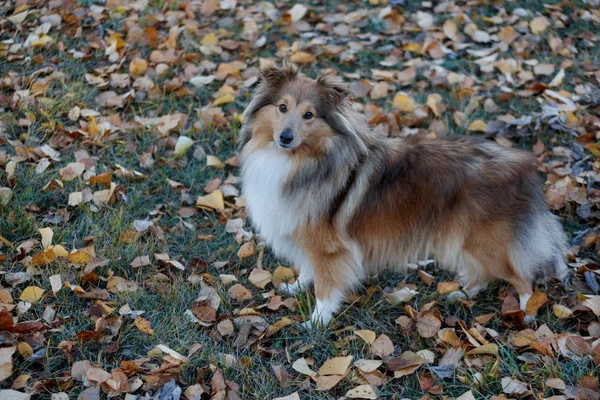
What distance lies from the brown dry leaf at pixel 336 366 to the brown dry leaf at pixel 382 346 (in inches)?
8.7

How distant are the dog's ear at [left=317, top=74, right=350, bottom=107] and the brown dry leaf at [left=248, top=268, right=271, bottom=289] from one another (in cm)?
125

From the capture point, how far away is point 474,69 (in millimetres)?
6023

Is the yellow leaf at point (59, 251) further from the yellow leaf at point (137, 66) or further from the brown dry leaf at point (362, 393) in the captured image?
the yellow leaf at point (137, 66)

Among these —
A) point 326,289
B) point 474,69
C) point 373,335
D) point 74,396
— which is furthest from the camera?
point 474,69

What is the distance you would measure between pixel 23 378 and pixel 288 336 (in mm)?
1464

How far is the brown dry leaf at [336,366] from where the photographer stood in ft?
11.2

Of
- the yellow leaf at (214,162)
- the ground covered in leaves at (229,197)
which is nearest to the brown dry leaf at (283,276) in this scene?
the ground covered in leaves at (229,197)

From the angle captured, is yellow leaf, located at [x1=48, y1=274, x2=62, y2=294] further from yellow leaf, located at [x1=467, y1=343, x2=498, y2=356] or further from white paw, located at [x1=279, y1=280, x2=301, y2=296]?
yellow leaf, located at [x1=467, y1=343, x2=498, y2=356]

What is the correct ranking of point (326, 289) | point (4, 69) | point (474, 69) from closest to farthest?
point (326, 289) < point (4, 69) < point (474, 69)

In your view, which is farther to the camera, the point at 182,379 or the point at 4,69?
the point at 4,69

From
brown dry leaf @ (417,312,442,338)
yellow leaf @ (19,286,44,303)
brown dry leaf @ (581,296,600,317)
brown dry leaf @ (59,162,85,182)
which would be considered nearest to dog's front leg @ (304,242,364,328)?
brown dry leaf @ (417,312,442,338)

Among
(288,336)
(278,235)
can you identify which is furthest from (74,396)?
(278,235)

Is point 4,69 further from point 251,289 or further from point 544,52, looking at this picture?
point 544,52

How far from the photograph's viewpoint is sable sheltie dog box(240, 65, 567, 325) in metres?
3.73
